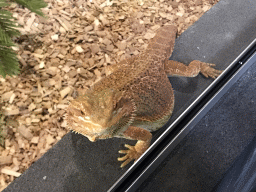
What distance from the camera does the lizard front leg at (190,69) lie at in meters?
1.59

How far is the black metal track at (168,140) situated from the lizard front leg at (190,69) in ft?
0.25

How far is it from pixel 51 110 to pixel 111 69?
22.3 inches

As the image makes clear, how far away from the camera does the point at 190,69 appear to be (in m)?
1.66

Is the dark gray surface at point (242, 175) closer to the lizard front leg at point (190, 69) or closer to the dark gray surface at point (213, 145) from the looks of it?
the dark gray surface at point (213, 145)

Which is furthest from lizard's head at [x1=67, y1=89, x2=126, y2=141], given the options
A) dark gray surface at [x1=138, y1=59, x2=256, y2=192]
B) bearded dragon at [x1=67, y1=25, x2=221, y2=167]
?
dark gray surface at [x1=138, y1=59, x2=256, y2=192]

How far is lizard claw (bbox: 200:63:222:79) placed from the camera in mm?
1623

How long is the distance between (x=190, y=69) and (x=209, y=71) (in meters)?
0.14

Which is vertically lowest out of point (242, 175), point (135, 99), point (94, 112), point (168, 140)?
point (168, 140)

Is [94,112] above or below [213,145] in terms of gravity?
above

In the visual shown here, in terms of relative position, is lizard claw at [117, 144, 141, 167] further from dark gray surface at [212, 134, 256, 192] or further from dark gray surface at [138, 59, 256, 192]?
dark gray surface at [212, 134, 256, 192]

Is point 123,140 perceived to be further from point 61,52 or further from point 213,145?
point 61,52

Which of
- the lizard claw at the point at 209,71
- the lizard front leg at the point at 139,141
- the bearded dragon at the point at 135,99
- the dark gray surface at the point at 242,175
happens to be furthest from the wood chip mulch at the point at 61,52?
the dark gray surface at the point at 242,175

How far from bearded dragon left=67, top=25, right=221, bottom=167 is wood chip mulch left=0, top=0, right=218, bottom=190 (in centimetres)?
27

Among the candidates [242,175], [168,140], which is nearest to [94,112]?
[168,140]
